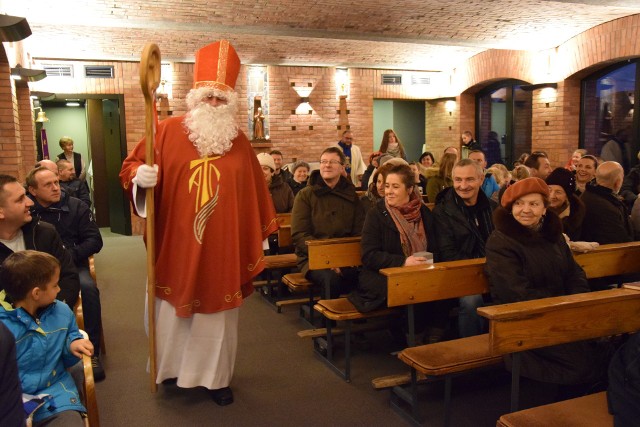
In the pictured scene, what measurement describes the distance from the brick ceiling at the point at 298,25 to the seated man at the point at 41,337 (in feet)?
18.6

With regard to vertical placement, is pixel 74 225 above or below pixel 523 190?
below

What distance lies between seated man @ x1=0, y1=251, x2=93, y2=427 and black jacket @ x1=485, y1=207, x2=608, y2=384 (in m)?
2.13

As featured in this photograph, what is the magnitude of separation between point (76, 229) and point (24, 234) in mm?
1173

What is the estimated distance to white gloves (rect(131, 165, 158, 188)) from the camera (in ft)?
10.3

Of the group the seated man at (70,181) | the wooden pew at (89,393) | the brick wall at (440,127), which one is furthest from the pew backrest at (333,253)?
the brick wall at (440,127)

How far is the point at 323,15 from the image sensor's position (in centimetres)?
828

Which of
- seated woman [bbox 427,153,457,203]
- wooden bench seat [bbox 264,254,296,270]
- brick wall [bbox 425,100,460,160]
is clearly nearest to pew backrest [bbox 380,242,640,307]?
wooden bench seat [bbox 264,254,296,270]

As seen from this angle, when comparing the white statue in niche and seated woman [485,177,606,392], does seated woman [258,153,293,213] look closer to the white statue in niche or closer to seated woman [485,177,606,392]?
seated woman [485,177,606,392]

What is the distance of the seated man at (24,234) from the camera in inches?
124

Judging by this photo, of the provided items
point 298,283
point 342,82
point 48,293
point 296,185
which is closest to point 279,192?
point 296,185

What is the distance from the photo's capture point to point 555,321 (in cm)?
264

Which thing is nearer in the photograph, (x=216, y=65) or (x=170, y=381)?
(x=216, y=65)

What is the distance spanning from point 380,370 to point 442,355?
3.44ft

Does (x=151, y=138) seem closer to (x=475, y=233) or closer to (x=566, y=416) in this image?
(x=475, y=233)
